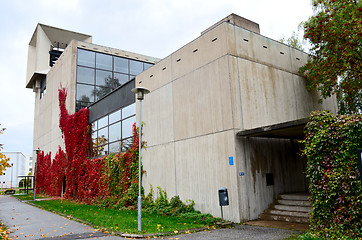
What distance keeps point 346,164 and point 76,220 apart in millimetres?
10285

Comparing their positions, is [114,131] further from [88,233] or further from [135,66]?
[135,66]

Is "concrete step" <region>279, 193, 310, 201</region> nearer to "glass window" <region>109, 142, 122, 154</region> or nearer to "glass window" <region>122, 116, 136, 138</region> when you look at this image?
"glass window" <region>122, 116, 136, 138</region>

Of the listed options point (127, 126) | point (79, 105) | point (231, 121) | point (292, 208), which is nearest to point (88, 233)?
point (231, 121)

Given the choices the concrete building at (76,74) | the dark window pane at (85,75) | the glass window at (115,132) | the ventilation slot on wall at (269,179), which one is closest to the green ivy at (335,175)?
the ventilation slot on wall at (269,179)

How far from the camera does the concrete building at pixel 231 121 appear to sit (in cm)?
1062

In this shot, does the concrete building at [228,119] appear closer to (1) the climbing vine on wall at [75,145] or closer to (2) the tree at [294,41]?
(1) the climbing vine on wall at [75,145]

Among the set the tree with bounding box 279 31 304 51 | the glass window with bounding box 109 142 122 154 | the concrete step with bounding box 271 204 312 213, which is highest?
the tree with bounding box 279 31 304 51


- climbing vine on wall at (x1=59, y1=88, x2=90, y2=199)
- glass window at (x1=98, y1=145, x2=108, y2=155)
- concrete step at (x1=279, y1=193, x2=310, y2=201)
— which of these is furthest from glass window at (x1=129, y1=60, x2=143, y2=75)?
concrete step at (x1=279, y1=193, x2=310, y2=201)

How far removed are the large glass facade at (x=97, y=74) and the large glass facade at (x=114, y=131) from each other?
5.34 m

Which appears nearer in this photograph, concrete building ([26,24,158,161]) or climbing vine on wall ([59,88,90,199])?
climbing vine on wall ([59,88,90,199])

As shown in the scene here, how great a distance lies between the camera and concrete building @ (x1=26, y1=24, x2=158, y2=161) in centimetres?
2672

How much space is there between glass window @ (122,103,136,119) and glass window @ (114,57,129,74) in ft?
38.8

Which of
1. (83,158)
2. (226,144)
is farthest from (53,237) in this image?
(83,158)

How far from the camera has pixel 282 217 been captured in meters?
9.90
